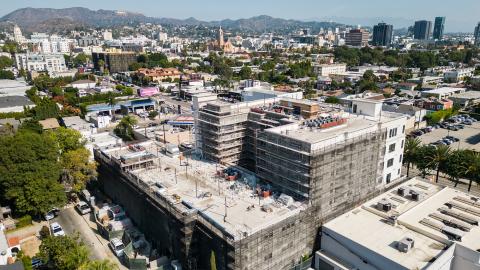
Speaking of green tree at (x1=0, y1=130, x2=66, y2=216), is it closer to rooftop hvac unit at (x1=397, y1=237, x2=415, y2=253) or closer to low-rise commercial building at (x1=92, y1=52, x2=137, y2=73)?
rooftop hvac unit at (x1=397, y1=237, x2=415, y2=253)

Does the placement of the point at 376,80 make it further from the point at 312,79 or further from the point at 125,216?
the point at 125,216

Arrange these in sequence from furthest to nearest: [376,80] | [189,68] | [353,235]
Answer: [189,68] → [376,80] → [353,235]

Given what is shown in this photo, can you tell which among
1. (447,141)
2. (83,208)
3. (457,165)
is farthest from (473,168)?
(83,208)

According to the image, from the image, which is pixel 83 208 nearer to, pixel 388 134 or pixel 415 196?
pixel 388 134

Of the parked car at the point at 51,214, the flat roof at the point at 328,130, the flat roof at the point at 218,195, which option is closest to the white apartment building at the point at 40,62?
the parked car at the point at 51,214

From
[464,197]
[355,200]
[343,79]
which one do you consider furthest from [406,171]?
[343,79]

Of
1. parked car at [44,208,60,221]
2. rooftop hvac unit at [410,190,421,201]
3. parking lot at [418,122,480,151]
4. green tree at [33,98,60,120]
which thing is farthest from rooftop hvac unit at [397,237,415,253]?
green tree at [33,98,60,120]

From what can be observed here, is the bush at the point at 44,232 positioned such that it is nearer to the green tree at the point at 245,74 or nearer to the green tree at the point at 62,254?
the green tree at the point at 62,254
